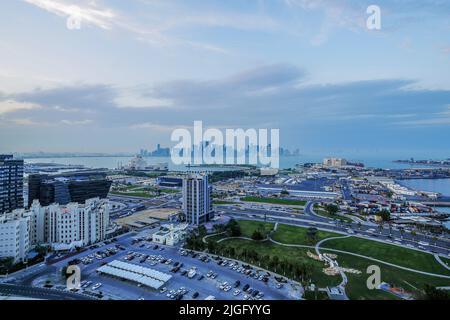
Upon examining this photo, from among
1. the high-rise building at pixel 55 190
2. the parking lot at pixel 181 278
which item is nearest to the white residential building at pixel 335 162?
the high-rise building at pixel 55 190

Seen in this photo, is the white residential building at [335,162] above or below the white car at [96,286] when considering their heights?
above

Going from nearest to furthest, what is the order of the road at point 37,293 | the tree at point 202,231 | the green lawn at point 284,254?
the road at point 37,293, the green lawn at point 284,254, the tree at point 202,231

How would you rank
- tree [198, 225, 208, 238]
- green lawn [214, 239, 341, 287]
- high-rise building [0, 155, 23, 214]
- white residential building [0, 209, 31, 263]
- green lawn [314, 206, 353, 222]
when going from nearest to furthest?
green lawn [214, 239, 341, 287], white residential building [0, 209, 31, 263], tree [198, 225, 208, 238], high-rise building [0, 155, 23, 214], green lawn [314, 206, 353, 222]

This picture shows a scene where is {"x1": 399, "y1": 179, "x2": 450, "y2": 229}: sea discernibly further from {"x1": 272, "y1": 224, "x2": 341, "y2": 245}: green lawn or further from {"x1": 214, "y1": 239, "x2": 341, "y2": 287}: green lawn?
{"x1": 214, "y1": 239, "x2": 341, "y2": 287}: green lawn

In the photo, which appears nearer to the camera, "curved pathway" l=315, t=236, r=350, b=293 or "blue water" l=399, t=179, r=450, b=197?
"curved pathway" l=315, t=236, r=350, b=293

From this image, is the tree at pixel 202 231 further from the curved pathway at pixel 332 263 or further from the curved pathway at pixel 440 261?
the curved pathway at pixel 440 261

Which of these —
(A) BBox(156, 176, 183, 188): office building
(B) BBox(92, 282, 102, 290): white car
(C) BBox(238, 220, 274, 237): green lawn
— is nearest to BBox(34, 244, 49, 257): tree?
(B) BBox(92, 282, 102, 290): white car
